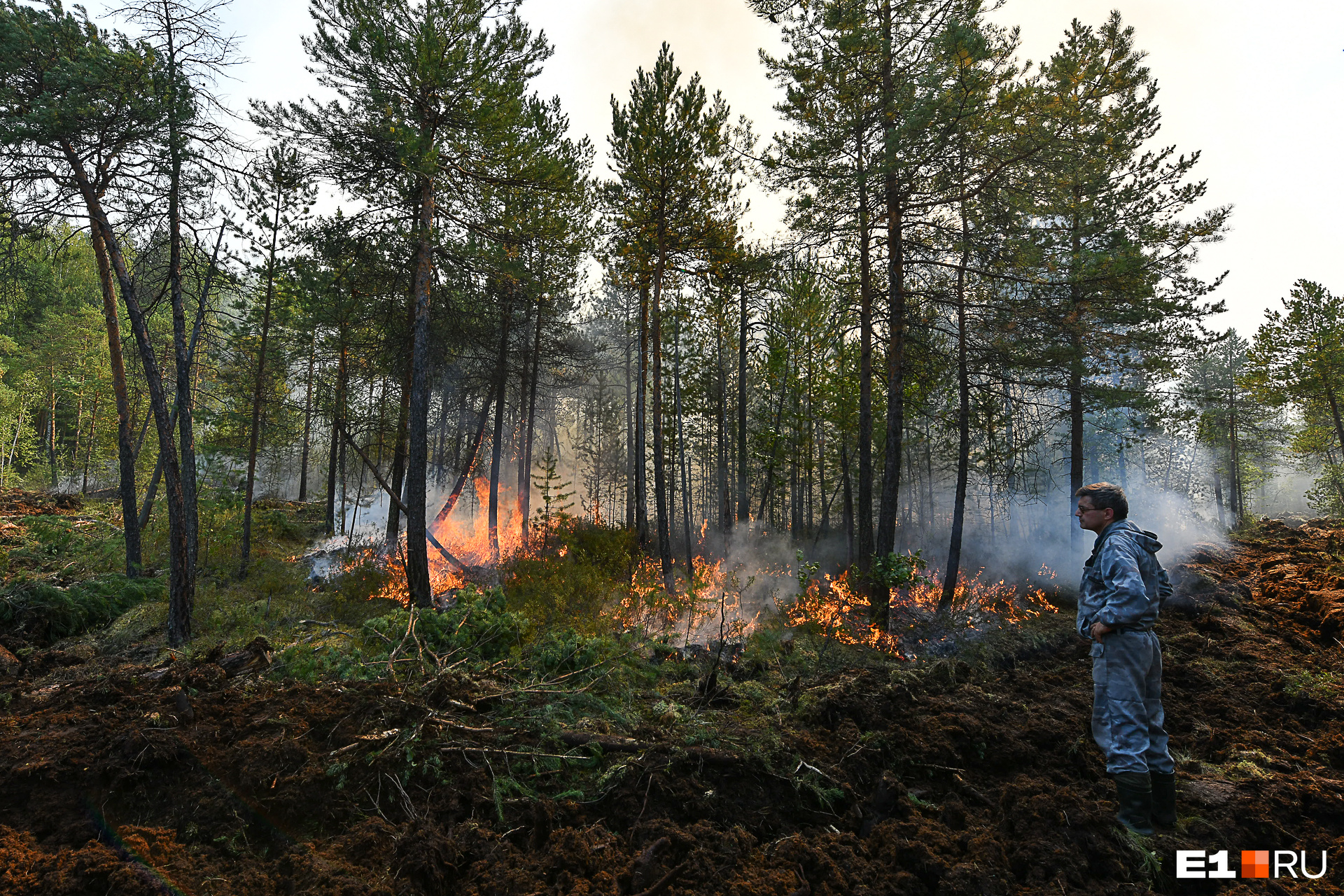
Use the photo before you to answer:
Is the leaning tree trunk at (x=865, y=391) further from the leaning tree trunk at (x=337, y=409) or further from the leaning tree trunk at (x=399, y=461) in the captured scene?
the leaning tree trunk at (x=399, y=461)

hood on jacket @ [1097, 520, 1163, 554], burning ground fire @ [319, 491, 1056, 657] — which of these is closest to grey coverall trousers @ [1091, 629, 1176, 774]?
hood on jacket @ [1097, 520, 1163, 554]

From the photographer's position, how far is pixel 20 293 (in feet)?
31.3

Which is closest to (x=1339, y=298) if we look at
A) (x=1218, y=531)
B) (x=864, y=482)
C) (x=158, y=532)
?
(x=1218, y=531)

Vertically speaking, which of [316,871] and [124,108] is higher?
[124,108]

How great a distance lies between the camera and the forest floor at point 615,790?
3115mm

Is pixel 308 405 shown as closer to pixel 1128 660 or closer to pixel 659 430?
pixel 659 430

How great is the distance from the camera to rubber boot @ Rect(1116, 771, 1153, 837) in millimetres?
3639

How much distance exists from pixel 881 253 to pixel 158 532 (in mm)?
20911

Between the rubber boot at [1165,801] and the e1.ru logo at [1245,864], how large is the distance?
0.84 ft

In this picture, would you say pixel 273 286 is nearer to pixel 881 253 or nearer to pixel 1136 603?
pixel 881 253

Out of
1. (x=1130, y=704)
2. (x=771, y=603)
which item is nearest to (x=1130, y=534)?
(x=1130, y=704)

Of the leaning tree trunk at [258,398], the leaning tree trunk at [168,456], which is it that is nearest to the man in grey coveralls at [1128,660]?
the leaning tree trunk at [168,456]

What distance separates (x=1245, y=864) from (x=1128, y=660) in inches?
48.8

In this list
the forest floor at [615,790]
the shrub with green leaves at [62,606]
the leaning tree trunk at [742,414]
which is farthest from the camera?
the leaning tree trunk at [742,414]
